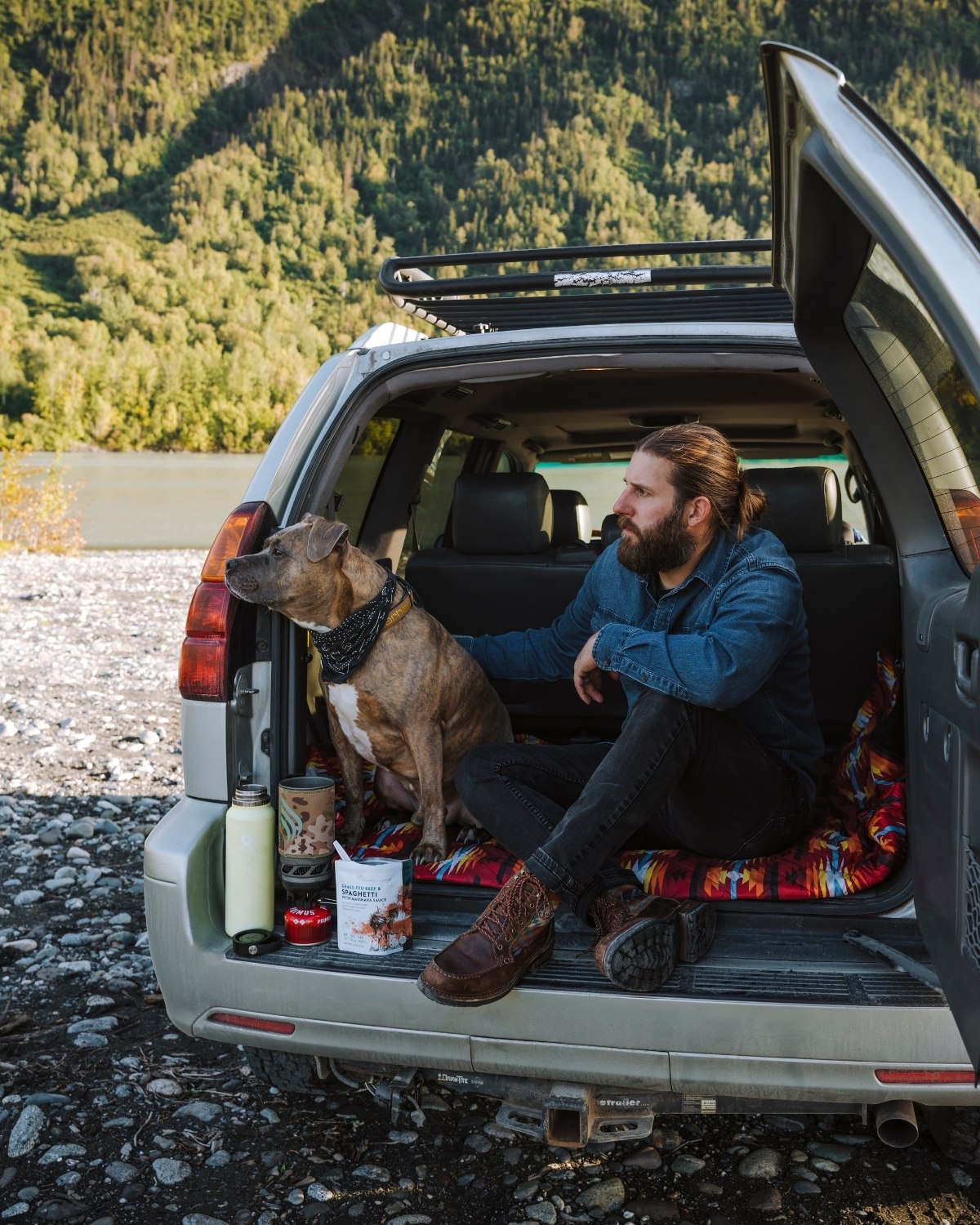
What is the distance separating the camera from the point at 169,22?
12706 centimetres

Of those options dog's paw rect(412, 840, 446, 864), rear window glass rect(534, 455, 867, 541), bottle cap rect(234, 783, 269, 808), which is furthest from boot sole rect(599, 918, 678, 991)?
rear window glass rect(534, 455, 867, 541)

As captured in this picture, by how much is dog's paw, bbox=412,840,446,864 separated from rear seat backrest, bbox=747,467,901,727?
148cm

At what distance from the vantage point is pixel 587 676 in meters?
3.00

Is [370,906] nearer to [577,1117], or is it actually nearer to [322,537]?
[577,1117]

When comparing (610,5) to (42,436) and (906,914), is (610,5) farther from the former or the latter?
(906,914)

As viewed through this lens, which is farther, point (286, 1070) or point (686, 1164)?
point (286, 1070)

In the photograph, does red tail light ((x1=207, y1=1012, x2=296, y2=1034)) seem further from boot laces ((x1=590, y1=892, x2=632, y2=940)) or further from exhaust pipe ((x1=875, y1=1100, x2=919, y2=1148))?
exhaust pipe ((x1=875, y1=1100, x2=919, y2=1148))

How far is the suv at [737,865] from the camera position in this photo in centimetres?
161

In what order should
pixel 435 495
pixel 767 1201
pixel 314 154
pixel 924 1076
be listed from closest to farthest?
pixel 924 1076 → pixel 767 1201 → pixel 435 495 → pixel 314 154

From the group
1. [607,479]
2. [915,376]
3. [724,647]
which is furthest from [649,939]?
[607,479]

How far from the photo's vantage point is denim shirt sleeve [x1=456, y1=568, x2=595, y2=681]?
10.8 ft

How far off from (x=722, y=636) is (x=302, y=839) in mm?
1107

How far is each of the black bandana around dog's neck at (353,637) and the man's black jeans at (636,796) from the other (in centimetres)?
44

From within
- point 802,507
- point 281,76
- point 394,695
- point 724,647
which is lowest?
point 394,695
